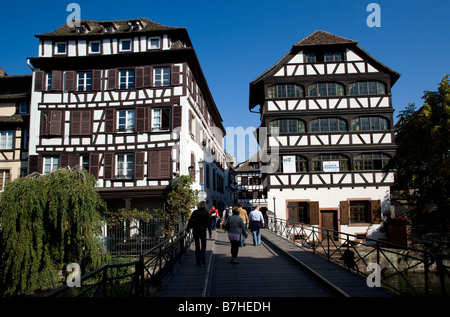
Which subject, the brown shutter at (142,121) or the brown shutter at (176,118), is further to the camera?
the brown shutter at (142,121)

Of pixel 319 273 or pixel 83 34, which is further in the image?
pixel 83 34

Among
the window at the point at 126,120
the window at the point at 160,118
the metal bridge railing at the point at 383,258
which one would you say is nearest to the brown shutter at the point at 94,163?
the window at the point at 126,120

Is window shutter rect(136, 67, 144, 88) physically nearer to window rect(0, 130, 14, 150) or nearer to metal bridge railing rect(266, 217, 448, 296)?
window rect(0, 130, 14, 150)

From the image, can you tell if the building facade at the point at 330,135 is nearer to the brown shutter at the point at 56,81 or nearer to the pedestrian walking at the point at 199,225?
the brown shutter at the point at 56,81

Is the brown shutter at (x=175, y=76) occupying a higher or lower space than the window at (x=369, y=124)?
higher

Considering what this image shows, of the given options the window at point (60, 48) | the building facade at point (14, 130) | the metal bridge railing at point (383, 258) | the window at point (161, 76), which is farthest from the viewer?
the building facade at point (14, 130)

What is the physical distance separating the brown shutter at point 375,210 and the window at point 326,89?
25.6ft

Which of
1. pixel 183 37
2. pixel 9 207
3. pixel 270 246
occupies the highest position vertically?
pixel 183 37

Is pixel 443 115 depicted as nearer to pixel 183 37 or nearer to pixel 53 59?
pixel 183 37

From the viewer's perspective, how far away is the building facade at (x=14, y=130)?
2256 centimetres

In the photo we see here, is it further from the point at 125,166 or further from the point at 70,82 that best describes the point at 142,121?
the point at 70,82
